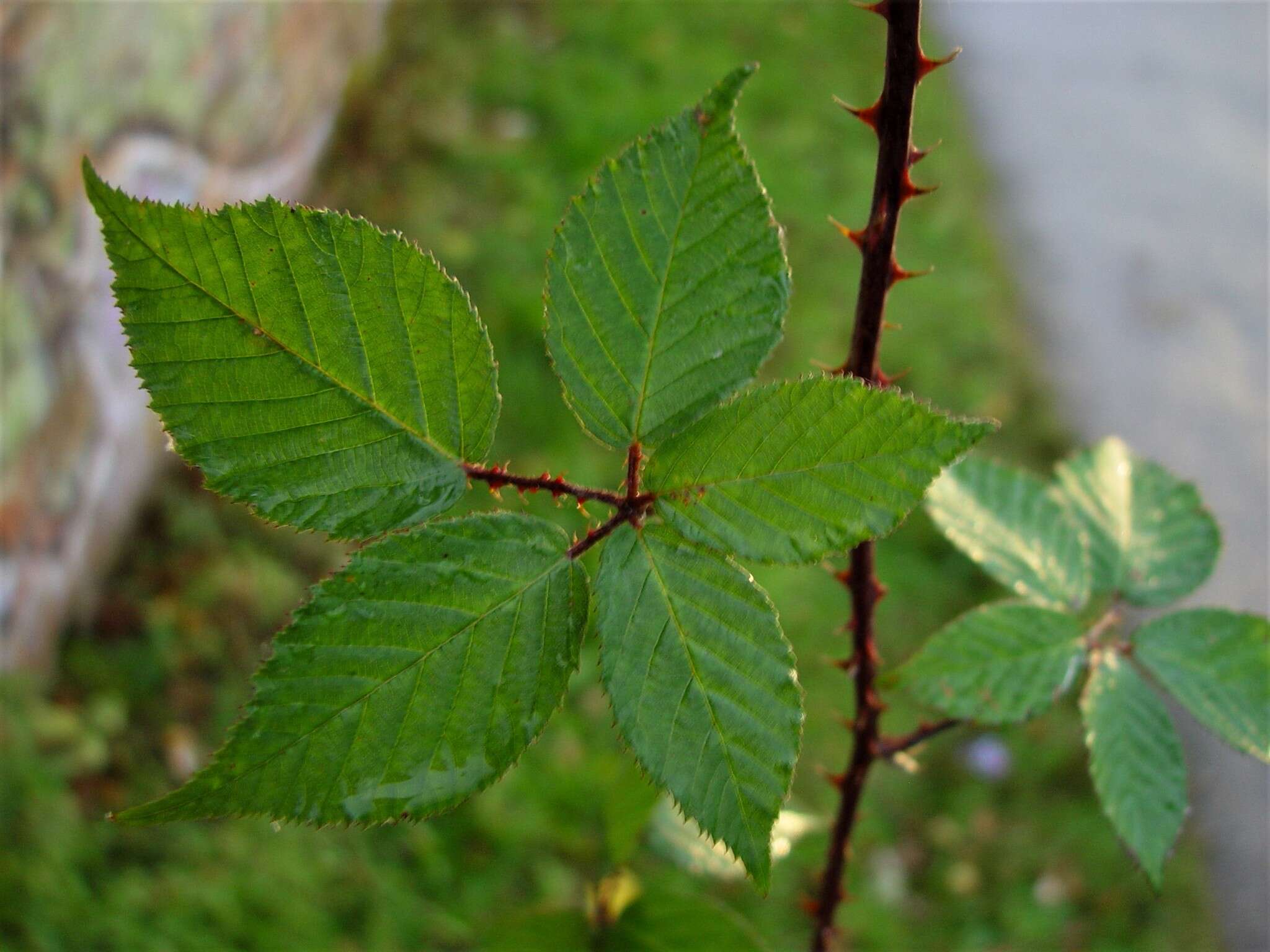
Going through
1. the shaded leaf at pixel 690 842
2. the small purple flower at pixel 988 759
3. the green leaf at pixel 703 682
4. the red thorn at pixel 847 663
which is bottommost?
the shaded leaf at pixel 690 842

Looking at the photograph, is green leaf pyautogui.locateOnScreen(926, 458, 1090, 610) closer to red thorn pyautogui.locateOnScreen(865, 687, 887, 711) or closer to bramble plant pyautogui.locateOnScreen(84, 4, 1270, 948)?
red thorn pyautogui.locateOnScreen(865, 687, 887, 711)

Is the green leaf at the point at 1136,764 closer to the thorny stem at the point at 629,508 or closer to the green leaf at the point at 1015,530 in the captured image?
the green leaf at the point at 1015,530

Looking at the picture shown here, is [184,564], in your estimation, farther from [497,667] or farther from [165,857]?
[497,667]

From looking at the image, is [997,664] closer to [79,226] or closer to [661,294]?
[661,294]

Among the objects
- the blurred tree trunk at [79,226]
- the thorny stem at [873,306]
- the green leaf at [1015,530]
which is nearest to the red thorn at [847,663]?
the thorny stem at [873,306]

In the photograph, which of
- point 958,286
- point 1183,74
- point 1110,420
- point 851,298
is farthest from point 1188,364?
point 1183,74

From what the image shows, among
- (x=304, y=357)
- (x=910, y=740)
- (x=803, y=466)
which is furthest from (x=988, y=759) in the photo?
(x=304, y=357)
